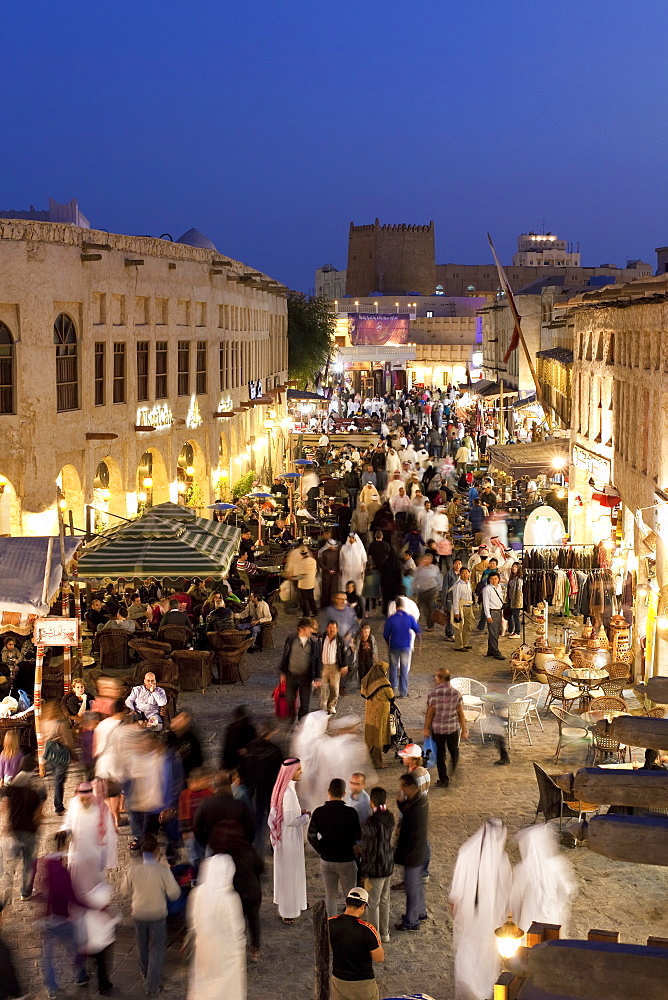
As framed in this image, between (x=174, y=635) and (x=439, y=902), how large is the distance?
24.0ft

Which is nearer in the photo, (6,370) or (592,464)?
(6,370)

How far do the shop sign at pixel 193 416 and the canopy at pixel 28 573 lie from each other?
13.8 metres

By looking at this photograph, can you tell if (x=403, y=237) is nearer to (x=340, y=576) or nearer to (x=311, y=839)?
(x=340, y=576)

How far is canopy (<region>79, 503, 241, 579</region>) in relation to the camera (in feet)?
49.5

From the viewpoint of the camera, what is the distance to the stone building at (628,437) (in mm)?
14984

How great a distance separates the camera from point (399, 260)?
3866 inches

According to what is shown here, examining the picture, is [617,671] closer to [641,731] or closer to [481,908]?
[481,908]

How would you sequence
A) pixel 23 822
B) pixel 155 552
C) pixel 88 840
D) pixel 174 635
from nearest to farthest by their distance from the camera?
pixel 88 840 < pixel 23 822 < pixel 155 552 < pixel 174 635

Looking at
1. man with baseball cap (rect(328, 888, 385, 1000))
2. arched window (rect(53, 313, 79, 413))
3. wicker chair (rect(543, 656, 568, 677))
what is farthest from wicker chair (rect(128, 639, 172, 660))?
man with baseball cap (rect(328, 888, 385, 1000))

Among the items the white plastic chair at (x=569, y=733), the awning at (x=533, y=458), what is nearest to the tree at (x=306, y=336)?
the awning at (x=533, y=458)

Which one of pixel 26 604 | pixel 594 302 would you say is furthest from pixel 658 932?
pixel 594 302

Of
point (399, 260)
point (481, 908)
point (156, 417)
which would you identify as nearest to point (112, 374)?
point (156, 417)

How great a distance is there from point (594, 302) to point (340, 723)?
14.0m

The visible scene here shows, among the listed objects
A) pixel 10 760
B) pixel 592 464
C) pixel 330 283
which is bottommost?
pixel 10 760
